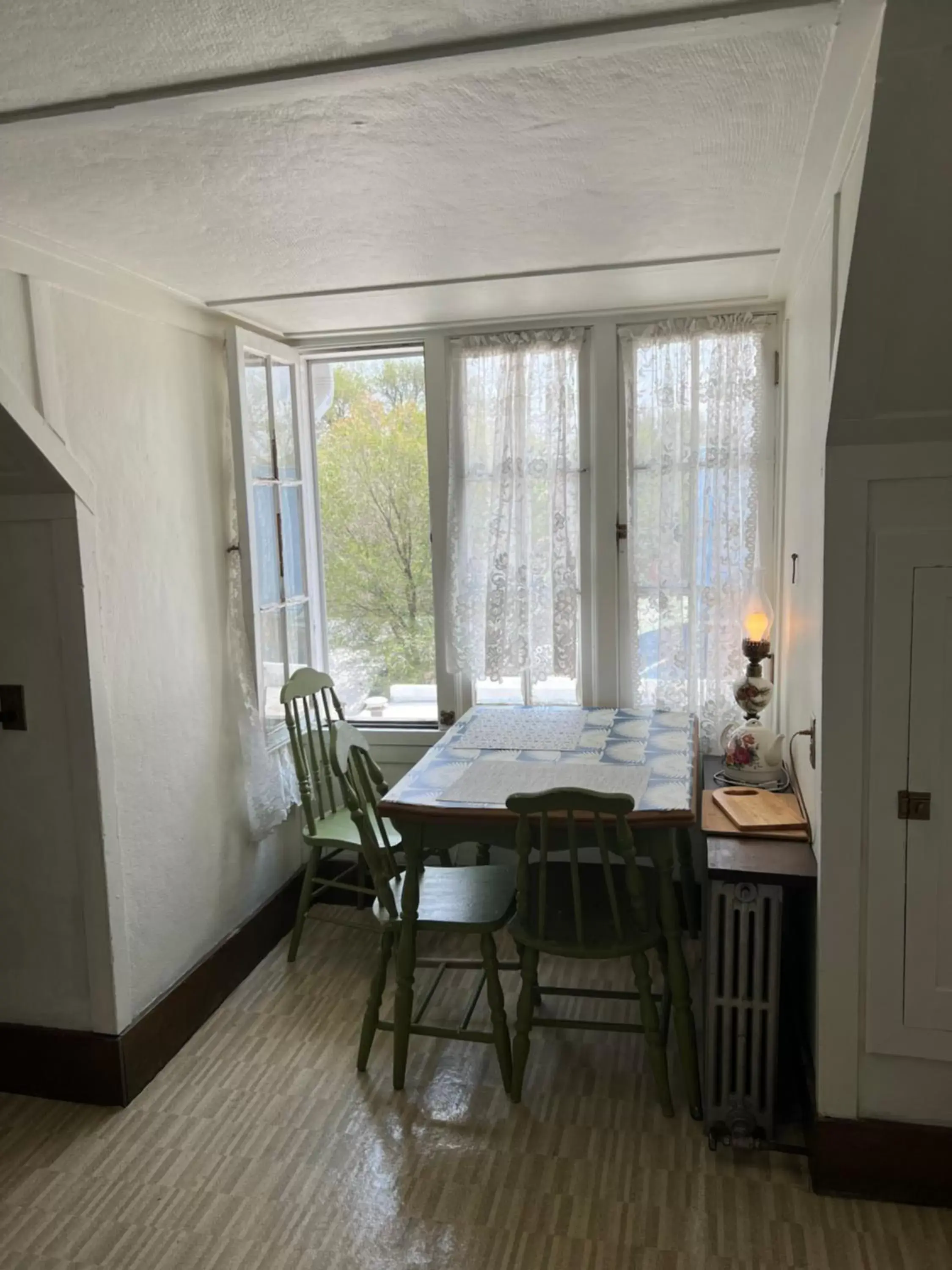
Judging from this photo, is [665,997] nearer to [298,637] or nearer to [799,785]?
[799,785]

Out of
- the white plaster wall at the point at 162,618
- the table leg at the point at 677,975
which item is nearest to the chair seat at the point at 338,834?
the white plaster wall at the point at 162,618

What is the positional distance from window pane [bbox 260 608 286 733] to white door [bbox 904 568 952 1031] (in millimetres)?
2124

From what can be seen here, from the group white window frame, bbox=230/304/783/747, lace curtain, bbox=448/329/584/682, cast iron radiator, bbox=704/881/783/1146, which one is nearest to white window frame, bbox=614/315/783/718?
white window frame, bbox=230/304/783/747

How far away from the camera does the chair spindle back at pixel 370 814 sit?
247 centimetres

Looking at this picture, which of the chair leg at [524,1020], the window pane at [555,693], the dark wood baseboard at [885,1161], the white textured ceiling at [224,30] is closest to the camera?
the white textured ceiling at [224,30]

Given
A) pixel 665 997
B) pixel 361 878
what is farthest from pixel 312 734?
pixel 665 997

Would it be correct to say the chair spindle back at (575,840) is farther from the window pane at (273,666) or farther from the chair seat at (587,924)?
the window pane at (273,666)

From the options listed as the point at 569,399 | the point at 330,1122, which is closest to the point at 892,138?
the point at 569,399

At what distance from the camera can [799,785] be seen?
8.52 ft

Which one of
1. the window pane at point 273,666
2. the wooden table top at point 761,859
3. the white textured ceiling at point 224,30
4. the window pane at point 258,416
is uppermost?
the white textured ceiling at point 224,30

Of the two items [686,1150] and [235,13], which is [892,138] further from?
[686,1150]

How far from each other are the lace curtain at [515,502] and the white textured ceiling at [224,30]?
201 centimetres

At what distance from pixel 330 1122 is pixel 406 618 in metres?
1.87

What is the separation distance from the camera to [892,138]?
136cm
